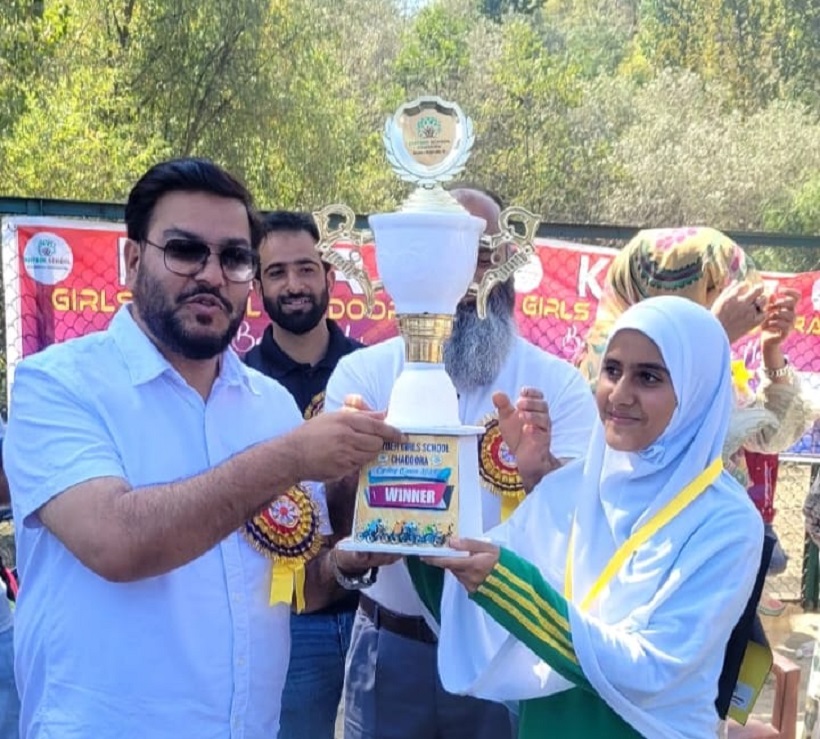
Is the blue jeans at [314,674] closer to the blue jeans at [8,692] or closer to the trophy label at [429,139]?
the blue jeans at [8,692]

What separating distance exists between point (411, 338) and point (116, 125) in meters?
11.9

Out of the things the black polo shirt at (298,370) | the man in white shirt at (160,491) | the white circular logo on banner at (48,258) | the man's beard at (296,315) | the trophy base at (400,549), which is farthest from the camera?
the white circular logo on banner at (48,258)

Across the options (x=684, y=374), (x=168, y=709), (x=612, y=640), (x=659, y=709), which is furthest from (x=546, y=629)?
(x=168, y=709)

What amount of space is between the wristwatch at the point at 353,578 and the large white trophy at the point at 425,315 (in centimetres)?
18

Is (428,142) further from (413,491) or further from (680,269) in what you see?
(680,269)

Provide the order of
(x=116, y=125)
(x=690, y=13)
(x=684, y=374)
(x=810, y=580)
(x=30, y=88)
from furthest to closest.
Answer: (x=690, y=13) → (x=116, y=125) → (x=30, y=88) → (x=810, y=580) → (x=684, y=374)

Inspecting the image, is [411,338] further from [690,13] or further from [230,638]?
[690,13]

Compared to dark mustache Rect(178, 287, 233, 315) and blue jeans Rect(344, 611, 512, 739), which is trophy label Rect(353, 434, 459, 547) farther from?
blue jeans Rect(344, 611, 512, 739)

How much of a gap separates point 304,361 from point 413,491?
1510 mm

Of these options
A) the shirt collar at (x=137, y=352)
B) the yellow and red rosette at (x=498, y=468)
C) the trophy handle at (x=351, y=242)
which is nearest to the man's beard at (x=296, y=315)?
the yellow and red rosette at (x=498, y=468)

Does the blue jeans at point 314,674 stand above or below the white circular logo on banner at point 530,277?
below

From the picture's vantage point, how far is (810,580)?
246 inches

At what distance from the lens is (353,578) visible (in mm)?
2137

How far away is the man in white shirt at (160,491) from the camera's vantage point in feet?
5.71
